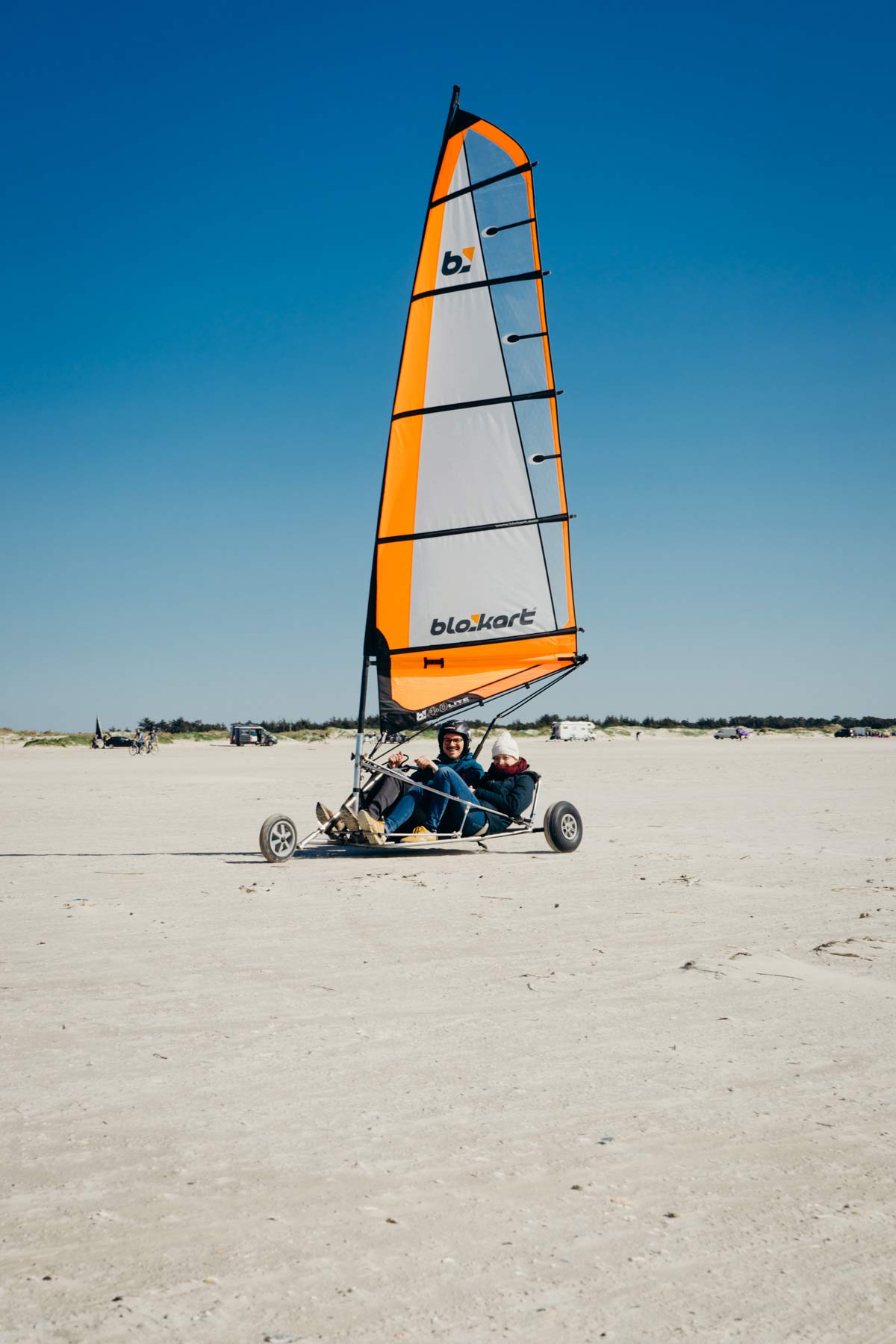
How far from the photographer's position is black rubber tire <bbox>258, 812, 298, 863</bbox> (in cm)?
1002

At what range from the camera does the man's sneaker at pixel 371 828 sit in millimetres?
10109

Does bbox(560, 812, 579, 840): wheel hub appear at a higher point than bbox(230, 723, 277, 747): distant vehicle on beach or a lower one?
lower

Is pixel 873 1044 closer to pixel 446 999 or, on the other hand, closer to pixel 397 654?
pixel 446 999

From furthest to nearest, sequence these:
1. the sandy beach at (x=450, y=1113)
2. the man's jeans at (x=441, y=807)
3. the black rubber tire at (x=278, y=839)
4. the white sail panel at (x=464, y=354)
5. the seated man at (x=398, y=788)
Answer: the white sail panel at (x=464, y=354), the man's jeans at (x=441, y=807), the seated man at (x=398, y=788), the black rubber tire at (x=278, y=839), the sandy beach at (x=450, y=1113)

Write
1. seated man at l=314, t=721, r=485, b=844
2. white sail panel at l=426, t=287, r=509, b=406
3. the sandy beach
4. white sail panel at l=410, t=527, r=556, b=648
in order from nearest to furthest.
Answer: the sandy beach → seated man at l=314, t=721, r=485, b=844 → white sail panel at l=410, t=527, r=556, b=648 → white sail panel at l=426, t=287, r=509, b=406

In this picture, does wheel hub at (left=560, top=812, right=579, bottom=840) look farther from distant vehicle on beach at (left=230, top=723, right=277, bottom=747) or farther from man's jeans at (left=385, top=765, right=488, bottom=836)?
distant vehicle on beach at (left=230, top=723, right=277, bottom=747)

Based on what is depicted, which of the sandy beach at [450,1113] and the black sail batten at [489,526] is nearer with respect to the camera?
the sandy beach at [450,1113]

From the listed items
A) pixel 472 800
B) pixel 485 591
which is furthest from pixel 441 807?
pixel 485 591

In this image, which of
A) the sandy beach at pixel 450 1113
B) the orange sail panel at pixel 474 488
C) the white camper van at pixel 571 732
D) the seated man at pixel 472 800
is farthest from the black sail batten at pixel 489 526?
the white camper van at pixel 571 732

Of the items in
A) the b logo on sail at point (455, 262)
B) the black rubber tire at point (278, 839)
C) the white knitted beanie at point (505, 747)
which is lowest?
the black rubber tire at point (278, 839)

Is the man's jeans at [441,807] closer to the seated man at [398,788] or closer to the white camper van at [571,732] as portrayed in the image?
the seated man at [398,788]

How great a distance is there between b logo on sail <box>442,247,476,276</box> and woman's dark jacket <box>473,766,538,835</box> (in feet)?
16.9

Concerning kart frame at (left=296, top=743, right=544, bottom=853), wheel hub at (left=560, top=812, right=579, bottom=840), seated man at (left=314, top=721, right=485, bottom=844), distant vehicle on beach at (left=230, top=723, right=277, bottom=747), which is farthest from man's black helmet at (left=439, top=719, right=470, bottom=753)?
distant vehicle on beach at (left=230, top=723, right=277, bottom=747)

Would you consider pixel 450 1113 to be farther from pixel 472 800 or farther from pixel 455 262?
pixel 455 262
